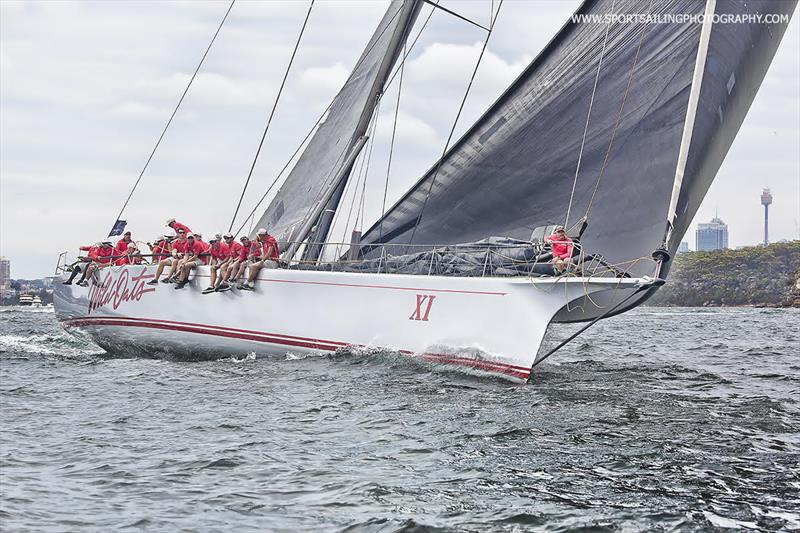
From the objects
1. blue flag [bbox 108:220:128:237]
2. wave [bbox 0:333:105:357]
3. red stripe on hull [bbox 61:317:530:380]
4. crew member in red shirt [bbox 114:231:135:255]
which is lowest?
wave [bbox 0:333:105:357]

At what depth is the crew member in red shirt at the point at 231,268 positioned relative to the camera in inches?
543

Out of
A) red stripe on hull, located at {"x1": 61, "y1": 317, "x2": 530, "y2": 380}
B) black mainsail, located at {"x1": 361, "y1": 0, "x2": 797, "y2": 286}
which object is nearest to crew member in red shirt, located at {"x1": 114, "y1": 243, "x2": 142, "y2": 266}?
red stripe on hull, located at {"x1": 61, "y1": 317, "x2": 530, "y2": 380}

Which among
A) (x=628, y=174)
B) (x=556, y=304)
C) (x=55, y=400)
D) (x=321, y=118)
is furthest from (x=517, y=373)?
(x=321, y=118)

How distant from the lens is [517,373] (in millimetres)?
10633

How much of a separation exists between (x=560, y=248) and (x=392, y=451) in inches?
172

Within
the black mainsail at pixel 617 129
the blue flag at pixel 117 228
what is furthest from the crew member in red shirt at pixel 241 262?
the blue flag at pixel 117 228

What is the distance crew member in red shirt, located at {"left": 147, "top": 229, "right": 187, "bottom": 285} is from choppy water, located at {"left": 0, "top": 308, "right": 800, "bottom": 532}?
2.91 meters

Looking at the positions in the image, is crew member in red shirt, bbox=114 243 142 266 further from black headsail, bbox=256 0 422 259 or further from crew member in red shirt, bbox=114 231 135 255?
black headsail, bbox=256 0 422 259

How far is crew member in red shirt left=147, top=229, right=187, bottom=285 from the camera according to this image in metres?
14.8

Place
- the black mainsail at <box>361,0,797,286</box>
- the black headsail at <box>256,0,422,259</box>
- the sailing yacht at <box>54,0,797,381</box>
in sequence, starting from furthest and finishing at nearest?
the black headsail at <box>256,0,422,259</box> < the sailing yacht at <box>54,0,797,381</box> < the black mainsail at <box>361,0,797,286</box>

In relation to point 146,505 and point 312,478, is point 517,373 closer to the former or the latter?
point 312,478

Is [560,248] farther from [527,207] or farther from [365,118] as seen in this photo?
[365,118]

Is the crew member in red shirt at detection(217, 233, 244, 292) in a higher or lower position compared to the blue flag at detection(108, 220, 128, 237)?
lower

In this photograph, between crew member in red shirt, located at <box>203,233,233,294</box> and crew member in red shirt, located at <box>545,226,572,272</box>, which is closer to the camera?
crew member in red shirt, located at <box>545,226,572,272</box>
